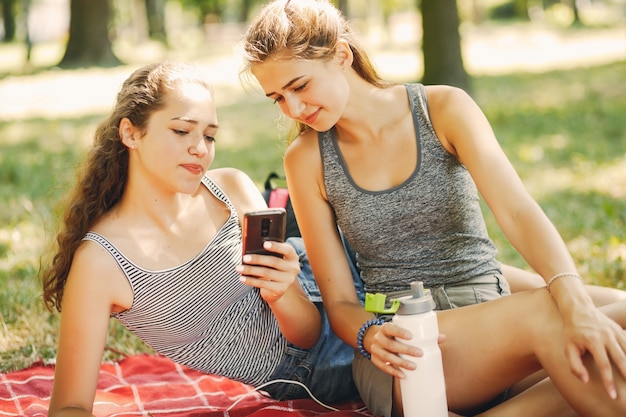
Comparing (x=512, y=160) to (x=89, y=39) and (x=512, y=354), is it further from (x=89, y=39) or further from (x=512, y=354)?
(x=89, y=39)

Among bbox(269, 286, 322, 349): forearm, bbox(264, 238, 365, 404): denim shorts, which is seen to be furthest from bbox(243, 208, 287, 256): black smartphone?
bbox(264, 238, 365, 404): denim shorts

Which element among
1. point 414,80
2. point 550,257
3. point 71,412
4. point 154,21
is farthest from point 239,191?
point 154,21

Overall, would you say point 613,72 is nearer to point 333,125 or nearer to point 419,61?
point 419,61

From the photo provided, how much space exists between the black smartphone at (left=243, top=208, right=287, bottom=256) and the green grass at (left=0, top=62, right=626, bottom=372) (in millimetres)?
968

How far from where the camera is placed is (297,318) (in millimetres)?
2742

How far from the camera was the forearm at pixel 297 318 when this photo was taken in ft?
8.82

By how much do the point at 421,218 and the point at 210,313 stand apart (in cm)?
79

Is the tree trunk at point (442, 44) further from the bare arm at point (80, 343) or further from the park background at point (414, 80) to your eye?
the bare arm at point (80, 343)

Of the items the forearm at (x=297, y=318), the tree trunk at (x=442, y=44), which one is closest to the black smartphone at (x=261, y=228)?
the forearm at (x=297, y=318)

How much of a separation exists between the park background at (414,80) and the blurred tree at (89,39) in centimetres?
5

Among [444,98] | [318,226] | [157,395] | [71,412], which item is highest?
[444,98]

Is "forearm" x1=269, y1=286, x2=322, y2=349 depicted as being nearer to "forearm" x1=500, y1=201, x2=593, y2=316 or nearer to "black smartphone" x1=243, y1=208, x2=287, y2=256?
"black smartphone" x1=243, y1=208, x2=287, y2=256

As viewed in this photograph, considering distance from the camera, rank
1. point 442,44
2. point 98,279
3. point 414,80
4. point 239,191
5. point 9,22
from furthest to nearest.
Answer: point 9,22, point 414,80, point 442,44, point 239,191, point 98,279

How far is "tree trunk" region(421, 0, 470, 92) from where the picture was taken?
31.0ft
